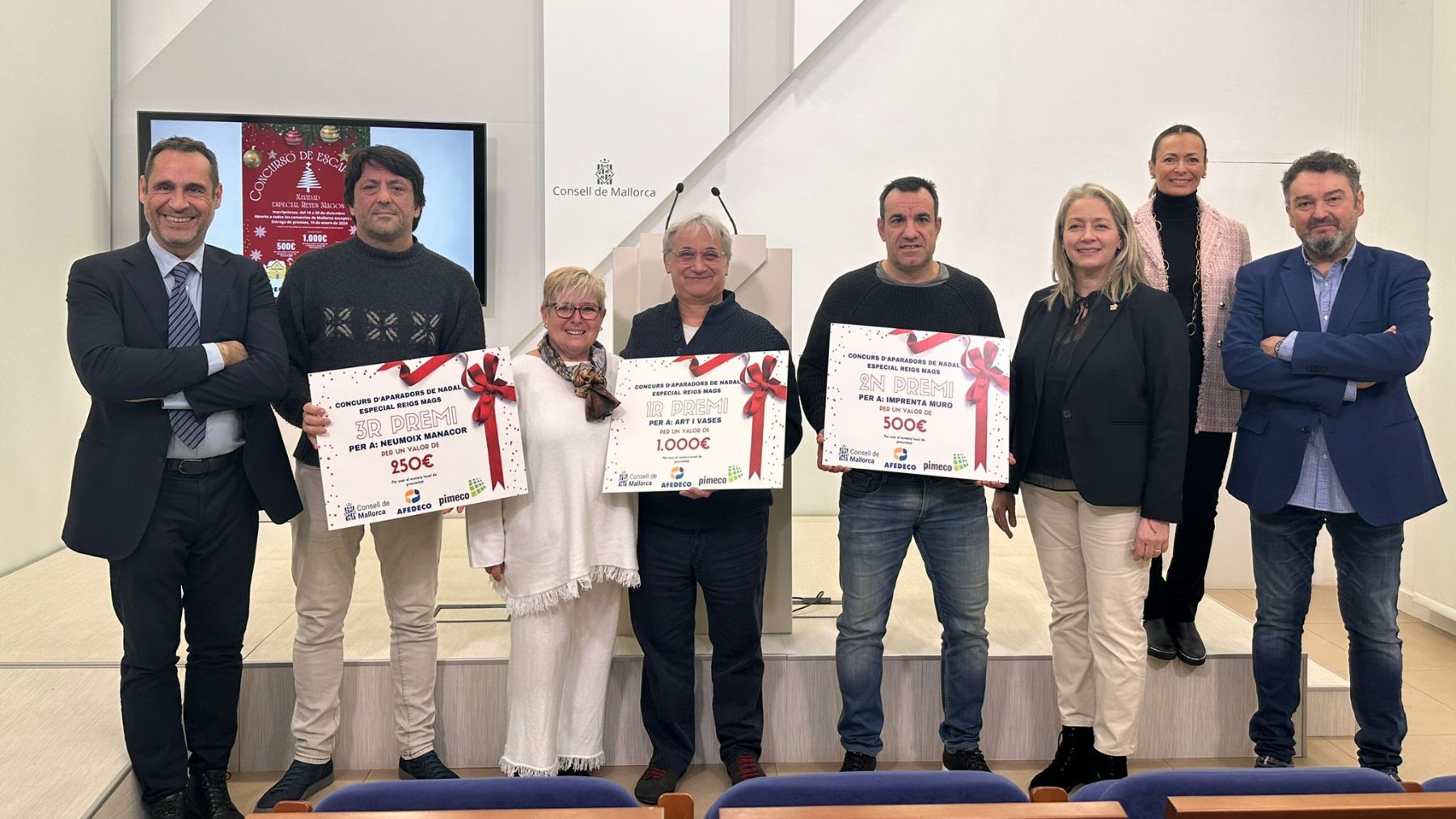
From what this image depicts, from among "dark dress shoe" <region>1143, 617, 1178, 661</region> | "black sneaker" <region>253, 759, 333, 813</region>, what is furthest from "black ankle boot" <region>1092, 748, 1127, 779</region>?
"black sneaker" <region>253, 759, 333, 813</region>

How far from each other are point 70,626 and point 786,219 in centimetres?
365

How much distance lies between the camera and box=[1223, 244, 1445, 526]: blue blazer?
269 centimetres

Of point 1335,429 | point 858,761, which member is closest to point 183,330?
point 858,761

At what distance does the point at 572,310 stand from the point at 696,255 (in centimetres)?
37

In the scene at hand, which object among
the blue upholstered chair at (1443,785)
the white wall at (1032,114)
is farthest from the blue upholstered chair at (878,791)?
the white wall at (1032,114)

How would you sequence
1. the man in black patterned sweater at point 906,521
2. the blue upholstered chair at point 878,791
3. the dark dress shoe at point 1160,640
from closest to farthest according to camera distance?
the blue upholstered chair at point 878,791 < the man in black patterned sweater at point 906,521 < the dark dress shoe at point 1160,640

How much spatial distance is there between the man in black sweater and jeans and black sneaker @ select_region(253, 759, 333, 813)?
918 mm

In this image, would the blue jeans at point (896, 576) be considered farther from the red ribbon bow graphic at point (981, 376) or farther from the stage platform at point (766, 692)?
the stage platform at point (766, 692)

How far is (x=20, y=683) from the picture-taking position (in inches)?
121

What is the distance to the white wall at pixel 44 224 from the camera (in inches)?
171

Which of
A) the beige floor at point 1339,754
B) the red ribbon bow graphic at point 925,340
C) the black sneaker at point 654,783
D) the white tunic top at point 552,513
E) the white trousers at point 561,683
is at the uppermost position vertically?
the red ribbon bow graphic at point 925,340

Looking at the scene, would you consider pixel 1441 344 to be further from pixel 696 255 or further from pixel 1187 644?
pixel 696 255

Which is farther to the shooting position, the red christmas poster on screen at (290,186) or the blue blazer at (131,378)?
the red christmas poster on screen at (290,186)

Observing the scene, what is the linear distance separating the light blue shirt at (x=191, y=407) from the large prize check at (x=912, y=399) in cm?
153
